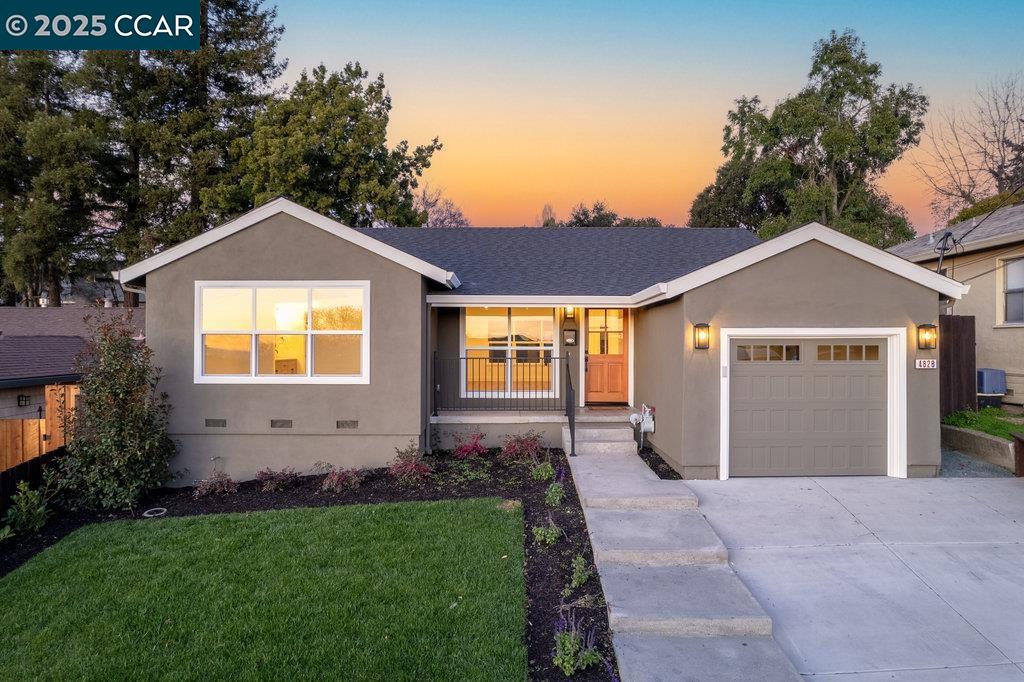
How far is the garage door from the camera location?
7078 mm

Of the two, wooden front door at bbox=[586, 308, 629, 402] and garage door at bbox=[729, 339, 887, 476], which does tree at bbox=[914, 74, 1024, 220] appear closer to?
wooden front door at bbox=[586, 308, 629, 402]

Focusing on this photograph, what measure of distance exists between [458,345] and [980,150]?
2143 cm

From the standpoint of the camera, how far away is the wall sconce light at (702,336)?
22.8ft

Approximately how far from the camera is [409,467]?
283 inches

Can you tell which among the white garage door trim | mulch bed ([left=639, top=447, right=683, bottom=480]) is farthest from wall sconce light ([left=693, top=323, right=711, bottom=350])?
mulch bed ([left=639, top=447, right=683, bottom=480])

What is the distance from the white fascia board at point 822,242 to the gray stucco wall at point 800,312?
0.09 metres

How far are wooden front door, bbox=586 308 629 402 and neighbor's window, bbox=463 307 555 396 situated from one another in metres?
0.81

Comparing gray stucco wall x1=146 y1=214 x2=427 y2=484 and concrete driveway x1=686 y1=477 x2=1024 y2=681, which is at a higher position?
gray stucco wall x1=146 y1=214 x2=427 y2=484

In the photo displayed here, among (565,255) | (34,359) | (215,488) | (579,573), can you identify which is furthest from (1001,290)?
(34,359)

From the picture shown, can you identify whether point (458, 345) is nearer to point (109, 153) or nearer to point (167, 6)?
point (167, 6)

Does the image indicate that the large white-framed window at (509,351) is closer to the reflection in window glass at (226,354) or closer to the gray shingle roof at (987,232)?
the reflection in window glass at (226,354)

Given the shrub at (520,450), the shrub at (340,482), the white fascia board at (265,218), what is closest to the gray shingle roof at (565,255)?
the white fascia board at (265,218)

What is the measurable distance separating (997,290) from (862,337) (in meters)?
6.05

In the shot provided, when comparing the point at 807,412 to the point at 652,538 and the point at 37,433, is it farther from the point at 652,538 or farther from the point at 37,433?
the point at 37,433
